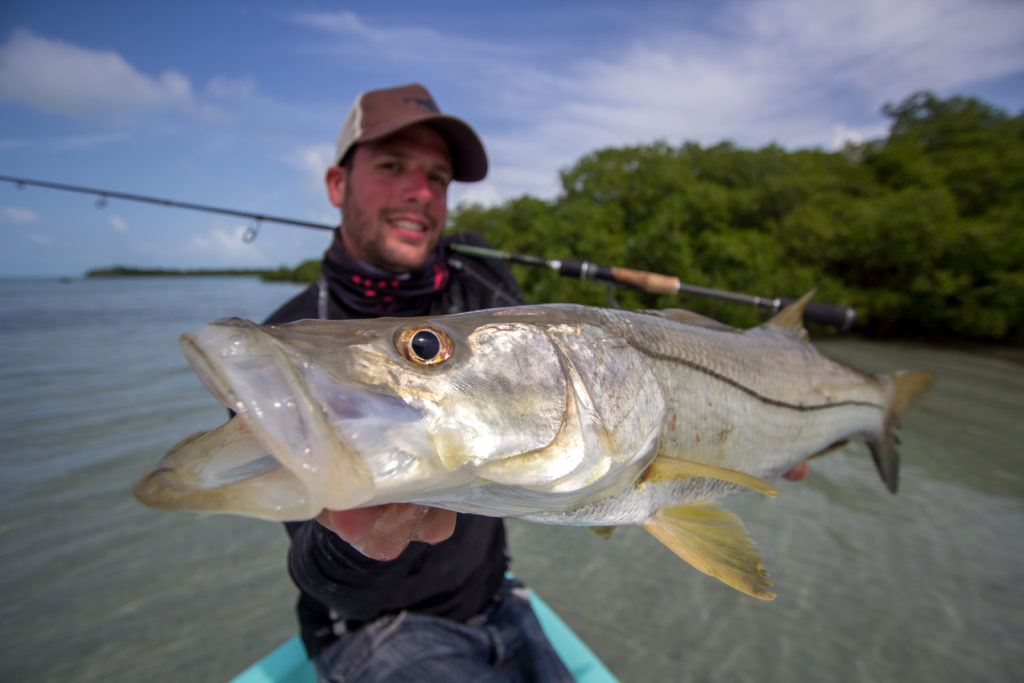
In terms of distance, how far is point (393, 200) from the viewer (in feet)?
8.45

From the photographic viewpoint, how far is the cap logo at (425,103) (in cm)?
252

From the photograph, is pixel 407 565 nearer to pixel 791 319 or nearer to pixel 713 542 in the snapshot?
pixel 713 542

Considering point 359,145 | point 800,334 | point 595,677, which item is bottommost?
point 595,677

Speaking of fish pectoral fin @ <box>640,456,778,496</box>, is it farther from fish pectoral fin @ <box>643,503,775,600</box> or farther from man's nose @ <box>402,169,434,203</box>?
man's nose @ <box>402,169,434,203</box>

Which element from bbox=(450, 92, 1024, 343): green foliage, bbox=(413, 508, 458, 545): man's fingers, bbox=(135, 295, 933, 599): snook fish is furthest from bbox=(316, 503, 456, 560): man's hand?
bbox=(450, 92, 1024, 343): green foliage

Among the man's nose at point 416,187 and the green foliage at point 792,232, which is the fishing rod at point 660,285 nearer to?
the man's nose at point 416,187

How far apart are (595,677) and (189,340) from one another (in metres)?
2.57

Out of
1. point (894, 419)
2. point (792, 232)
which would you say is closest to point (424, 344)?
point (894, 419)

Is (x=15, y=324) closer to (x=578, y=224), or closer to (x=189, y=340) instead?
(x=578, y=224)

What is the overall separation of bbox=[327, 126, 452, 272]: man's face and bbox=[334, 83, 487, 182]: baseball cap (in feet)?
0.28

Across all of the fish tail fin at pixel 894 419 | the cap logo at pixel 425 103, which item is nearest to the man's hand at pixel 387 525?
the cap logo at pixel 425 103

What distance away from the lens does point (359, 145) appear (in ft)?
8.39

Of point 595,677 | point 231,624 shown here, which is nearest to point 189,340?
point 595,677

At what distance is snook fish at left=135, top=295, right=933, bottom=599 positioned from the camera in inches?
29.7
